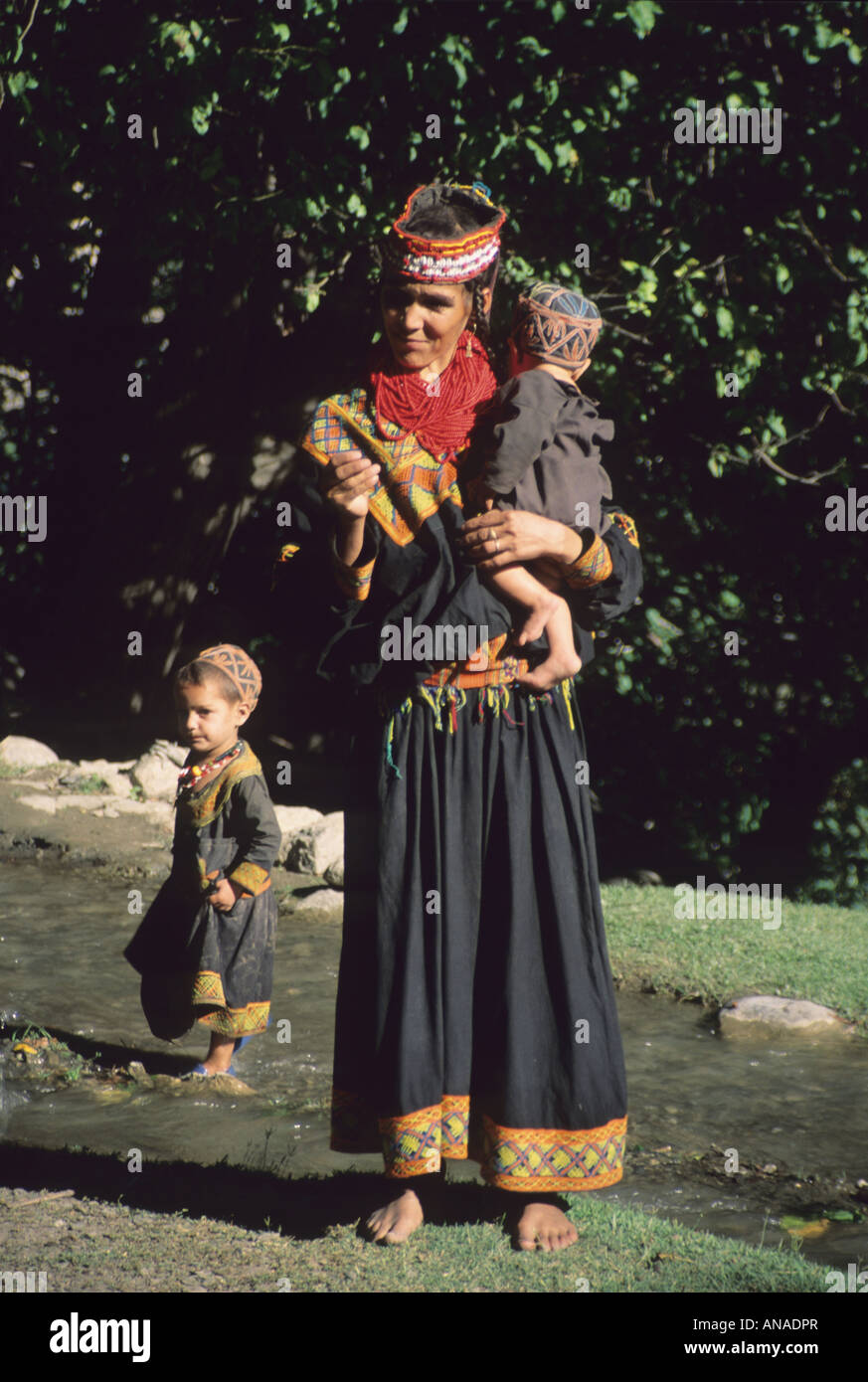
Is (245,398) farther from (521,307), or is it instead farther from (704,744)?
(521,307)

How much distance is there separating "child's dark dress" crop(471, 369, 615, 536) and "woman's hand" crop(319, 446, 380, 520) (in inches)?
12.3

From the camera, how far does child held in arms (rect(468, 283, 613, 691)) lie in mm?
3461

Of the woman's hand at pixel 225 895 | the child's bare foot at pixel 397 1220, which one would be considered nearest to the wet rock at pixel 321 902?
the woman's hand at pixel 225 895

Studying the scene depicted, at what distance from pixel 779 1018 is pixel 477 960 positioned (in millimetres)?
3070

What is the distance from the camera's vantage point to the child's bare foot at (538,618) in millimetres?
3520

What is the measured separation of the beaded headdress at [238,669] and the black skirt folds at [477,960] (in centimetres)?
161

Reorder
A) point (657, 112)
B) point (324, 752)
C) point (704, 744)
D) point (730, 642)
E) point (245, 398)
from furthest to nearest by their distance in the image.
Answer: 1. point (324, 752)
2. point (245, 398)
3. point (704, 744)
4. point (730, 642)
5. point (657, 112)

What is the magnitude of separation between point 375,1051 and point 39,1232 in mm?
999

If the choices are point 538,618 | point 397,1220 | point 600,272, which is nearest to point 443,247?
point 538,618

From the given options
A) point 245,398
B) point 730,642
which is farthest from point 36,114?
point 730,642

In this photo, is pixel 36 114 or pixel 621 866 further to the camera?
pixel 621 866

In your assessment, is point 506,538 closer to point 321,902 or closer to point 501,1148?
point 501,1148

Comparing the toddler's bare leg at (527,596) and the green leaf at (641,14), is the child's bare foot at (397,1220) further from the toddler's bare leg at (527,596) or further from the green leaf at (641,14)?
the green leaf at (641,14)

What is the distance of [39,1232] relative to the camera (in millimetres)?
3637
